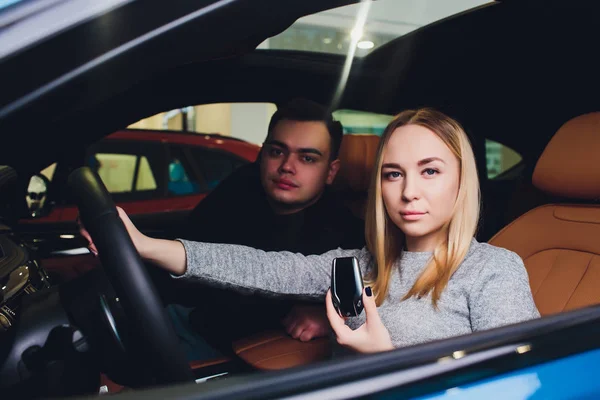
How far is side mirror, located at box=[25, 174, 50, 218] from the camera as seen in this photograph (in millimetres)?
2181

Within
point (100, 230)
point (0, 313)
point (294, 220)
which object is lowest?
point (294, 220)

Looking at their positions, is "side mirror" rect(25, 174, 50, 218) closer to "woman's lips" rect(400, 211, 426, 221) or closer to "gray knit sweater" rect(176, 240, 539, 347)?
"gray knit sweater" rect(176, 240, 539, 347)

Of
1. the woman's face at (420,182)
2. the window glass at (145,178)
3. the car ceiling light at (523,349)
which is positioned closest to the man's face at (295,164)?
the woman's face at (420,182)

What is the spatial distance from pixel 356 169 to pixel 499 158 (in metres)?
1.42

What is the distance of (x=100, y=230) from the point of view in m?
0.96

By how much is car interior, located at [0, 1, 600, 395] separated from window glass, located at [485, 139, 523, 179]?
9 centimetres

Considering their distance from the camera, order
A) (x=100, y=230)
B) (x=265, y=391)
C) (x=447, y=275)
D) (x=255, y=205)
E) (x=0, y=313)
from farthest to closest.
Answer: (x=255, y=205), (x=447, y=275), (x=0, y=313), (x=100, y=230), (x=265, y=391)

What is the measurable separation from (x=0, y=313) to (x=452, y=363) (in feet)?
2.48

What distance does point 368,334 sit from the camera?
121 centimetres

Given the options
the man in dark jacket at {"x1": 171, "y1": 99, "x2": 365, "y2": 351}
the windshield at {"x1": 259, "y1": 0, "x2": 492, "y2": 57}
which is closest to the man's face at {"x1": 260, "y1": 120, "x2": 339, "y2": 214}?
the man in dark jacket at {"x1": 171, "y1": 99, "x2": 365, "y2": 351}

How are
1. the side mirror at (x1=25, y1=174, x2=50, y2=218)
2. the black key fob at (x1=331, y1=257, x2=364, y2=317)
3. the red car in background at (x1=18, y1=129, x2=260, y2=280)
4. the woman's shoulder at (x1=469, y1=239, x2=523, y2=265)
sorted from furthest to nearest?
the red car in background at (x1=18, y1=129, x2=260, y2=280)
the side mirror at (x1=25, y1=174, x2=50, y2=218)
the woman's shoulder at (x1=469, y1=239, x2=523, y2=265)
the black key fob at (x1=331, y1=257, x2=364, y2=317)

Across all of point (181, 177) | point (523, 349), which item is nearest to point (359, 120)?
point (181, 177)

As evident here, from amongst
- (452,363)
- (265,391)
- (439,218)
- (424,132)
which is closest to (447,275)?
(439,218)

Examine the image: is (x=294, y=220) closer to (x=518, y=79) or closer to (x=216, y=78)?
(x=216, y=78)
